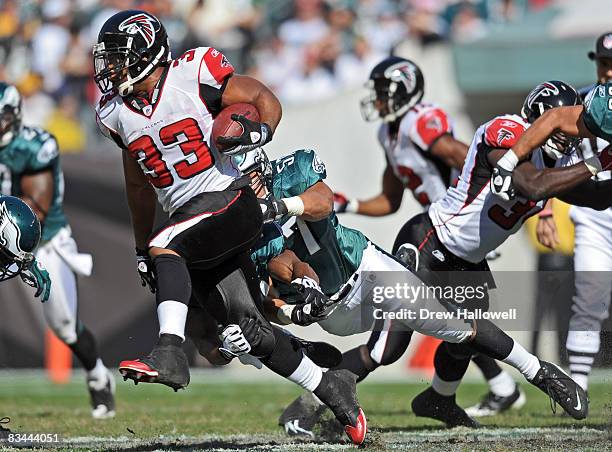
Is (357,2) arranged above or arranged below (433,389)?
above

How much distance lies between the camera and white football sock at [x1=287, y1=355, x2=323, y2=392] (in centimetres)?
503

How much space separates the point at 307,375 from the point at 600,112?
1733mm

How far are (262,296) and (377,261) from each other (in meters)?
0.59

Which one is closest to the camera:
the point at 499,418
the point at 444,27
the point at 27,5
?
the point at 499,418

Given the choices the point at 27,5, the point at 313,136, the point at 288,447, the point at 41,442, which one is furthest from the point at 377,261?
the point at 27,5

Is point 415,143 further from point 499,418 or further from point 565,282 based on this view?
point 499,418

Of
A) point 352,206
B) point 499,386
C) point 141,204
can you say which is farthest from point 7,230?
point 499,386

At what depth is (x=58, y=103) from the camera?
12.7 metres

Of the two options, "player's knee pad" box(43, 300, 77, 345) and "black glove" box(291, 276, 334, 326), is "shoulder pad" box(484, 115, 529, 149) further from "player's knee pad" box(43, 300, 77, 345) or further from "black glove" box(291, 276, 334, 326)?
"player's knee pad" box(43, 300, 77, 345)

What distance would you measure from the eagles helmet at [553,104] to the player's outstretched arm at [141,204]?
1902 millimetres

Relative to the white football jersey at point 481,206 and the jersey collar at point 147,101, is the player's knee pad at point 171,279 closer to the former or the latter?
the jersey collar at point 147,101

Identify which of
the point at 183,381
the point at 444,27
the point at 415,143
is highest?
the point at 444,27

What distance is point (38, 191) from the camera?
23.0 feet

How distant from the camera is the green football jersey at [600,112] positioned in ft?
16.0
